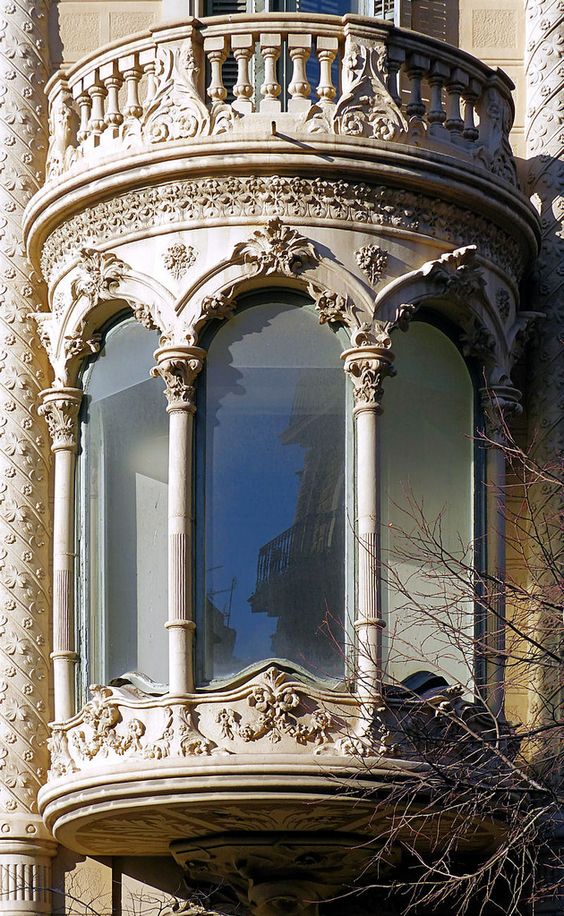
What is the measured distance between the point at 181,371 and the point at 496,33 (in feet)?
16.0

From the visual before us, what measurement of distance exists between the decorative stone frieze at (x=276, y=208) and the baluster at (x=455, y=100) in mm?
687

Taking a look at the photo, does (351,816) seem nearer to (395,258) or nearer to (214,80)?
(395,258)

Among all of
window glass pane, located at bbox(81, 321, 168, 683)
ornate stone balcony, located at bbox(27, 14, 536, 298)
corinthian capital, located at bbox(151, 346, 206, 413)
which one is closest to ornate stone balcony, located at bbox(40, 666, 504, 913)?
window glass pane, located at bbox(81, 321, 168, 683)

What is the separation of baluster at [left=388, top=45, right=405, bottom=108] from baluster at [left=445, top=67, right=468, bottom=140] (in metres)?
0.48

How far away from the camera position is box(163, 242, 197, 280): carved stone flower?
1838 centimetres

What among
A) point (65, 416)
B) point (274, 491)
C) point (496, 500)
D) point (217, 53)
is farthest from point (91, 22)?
point (496, 500)

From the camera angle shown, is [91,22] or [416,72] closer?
[416,72]

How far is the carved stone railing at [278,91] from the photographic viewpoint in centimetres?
1845

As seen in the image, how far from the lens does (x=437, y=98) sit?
1900cm

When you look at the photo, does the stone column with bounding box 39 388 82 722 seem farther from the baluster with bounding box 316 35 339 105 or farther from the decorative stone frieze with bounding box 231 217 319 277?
the baluster with bounding box 316 35 339 105

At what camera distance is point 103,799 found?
17875mm

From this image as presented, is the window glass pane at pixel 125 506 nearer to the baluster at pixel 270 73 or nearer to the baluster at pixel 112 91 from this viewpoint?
the baluster at pixel 112 91

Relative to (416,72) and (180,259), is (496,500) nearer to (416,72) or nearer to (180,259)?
(180,259)

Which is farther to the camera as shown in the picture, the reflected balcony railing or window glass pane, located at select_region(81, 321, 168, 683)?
window glass pane, located at select_region(81, 321, 168, 683)
